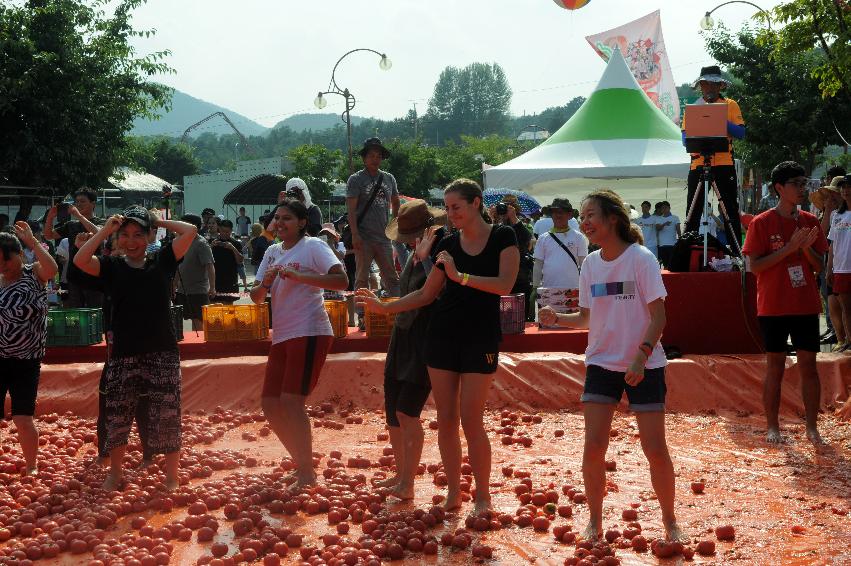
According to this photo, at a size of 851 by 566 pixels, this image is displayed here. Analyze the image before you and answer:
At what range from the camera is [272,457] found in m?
7.97

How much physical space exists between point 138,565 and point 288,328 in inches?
74.9

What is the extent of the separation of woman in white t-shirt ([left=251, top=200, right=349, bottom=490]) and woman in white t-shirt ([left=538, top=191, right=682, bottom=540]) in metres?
1.84

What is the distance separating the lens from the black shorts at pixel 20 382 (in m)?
7.18

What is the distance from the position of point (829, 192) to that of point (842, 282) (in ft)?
3.97

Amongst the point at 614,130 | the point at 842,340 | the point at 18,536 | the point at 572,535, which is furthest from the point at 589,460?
the point at 614,130

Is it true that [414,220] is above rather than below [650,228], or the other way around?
below

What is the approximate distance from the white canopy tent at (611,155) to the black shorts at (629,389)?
1353 cm

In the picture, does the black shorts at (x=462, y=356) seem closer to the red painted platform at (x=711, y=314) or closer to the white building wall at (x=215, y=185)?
the red painted platform at (x=711, y=314)

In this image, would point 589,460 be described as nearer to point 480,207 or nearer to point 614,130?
point 480,207

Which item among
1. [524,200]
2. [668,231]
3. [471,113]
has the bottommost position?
[668,231]

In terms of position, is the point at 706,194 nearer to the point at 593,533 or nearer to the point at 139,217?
the point at 593,533

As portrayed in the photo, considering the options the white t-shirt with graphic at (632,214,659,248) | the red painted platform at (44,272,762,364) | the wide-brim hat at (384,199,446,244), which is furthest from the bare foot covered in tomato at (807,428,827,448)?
the white t-shirt with graphic at (632,214,659,248)

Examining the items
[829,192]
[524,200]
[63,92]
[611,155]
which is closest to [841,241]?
[829,192]

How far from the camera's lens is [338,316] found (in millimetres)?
10242
